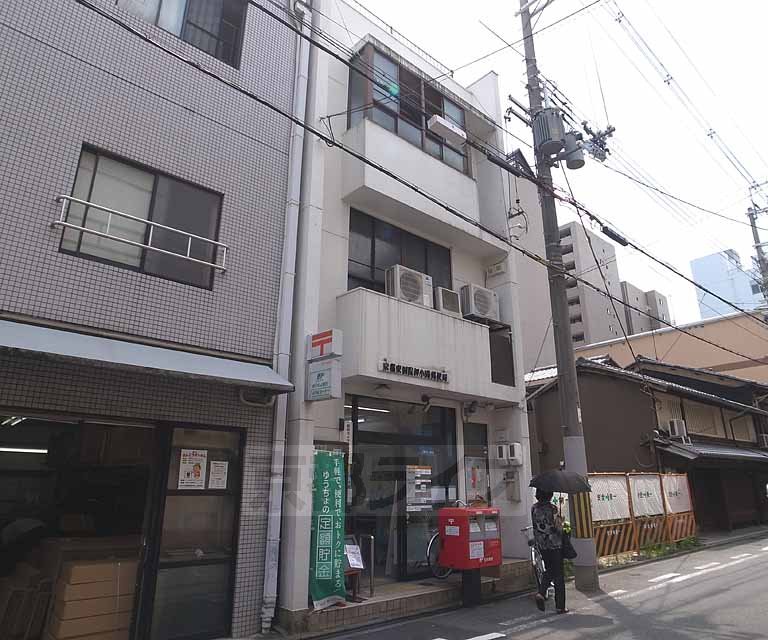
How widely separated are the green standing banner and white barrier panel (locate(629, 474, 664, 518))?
9451mm

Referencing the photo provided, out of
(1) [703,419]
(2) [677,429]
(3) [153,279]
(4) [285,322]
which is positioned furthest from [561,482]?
(1) [703,419]

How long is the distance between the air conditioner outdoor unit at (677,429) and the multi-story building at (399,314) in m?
9.81

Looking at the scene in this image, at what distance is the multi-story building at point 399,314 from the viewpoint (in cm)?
845

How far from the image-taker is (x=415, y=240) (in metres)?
11.1

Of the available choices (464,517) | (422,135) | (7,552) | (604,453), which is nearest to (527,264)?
(604,453)

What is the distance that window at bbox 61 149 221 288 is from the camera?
652 centimetres

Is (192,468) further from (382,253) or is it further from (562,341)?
(562,341)

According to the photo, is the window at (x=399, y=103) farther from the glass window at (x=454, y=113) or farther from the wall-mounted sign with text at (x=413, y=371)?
the wall-mounted sign with text at (x=413, y=371)

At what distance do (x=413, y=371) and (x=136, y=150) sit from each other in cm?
542

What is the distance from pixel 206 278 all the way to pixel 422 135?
20.9 feet

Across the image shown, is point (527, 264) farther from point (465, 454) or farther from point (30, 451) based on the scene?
point (30, 451)

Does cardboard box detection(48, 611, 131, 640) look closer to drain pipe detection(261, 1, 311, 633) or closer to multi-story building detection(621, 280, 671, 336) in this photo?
drain pipe detection(261, 1, 311, 633)

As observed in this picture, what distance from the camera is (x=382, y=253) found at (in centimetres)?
1045

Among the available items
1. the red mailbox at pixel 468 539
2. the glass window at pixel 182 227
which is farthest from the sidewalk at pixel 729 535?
the glass window at pixel 182 227
